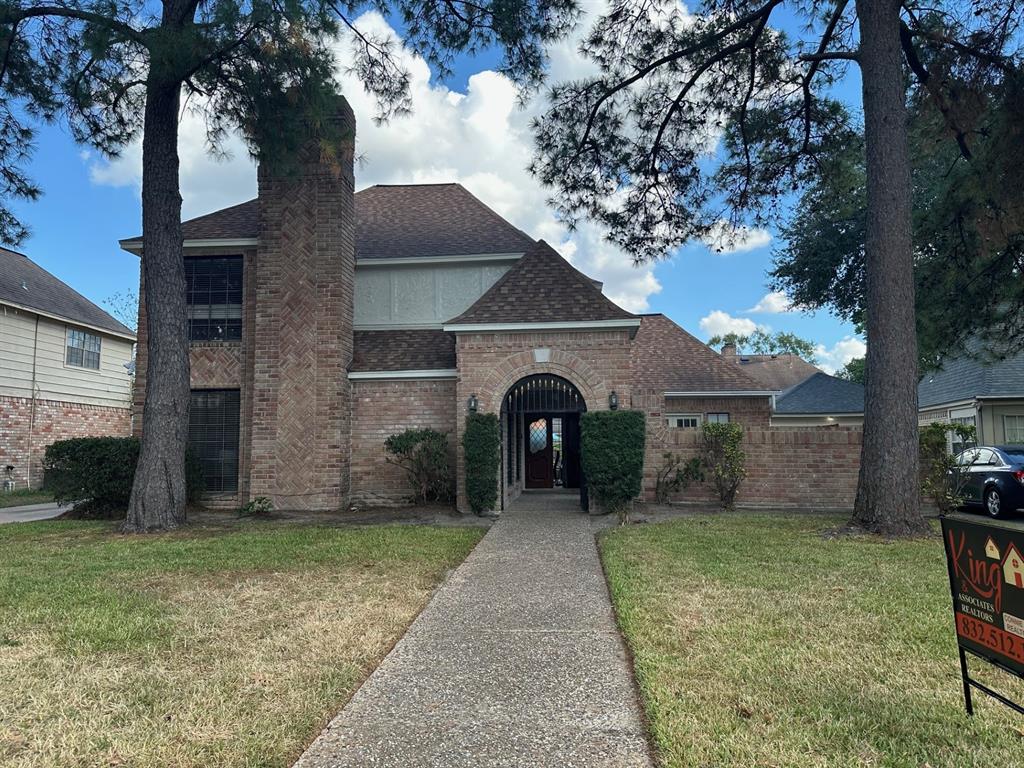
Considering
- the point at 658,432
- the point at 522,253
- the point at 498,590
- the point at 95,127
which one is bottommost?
the point at 498,590

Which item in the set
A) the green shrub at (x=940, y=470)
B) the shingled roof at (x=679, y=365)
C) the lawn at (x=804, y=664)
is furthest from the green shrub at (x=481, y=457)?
the green shrub at (x=940, y=470)

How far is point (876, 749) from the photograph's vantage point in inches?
109

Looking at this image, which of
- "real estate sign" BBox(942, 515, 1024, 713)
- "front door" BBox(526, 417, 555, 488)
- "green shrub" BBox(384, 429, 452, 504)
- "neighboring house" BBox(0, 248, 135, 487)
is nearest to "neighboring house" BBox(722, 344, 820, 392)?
"front door" BBox(526, 417, 555, 488)

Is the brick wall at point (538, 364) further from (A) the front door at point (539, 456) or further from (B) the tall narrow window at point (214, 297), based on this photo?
(A) the front door at point (539, 456)

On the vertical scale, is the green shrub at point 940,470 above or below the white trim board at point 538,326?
below

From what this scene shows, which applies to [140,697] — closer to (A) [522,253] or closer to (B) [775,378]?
(A) [522,253]

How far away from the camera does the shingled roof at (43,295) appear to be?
58.1 feet

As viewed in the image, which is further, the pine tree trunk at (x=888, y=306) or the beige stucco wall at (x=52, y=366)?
the beige stucco wall at (x=52, y=366)

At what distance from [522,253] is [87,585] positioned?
34.0 feet

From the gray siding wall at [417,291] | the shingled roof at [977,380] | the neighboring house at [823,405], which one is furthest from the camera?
the neighboring house at [823,405]

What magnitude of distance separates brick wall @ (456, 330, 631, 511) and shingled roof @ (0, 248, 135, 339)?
13807mm

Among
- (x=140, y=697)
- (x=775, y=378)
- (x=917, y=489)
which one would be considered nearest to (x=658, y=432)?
(x=917, y=489)

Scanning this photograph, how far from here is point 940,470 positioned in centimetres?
1123

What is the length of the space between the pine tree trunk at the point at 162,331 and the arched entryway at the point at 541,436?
19.2 ft
